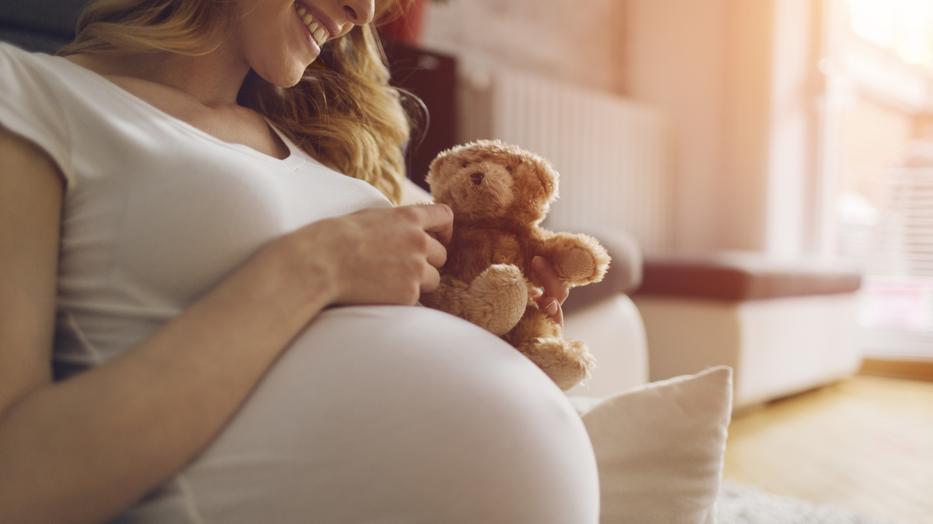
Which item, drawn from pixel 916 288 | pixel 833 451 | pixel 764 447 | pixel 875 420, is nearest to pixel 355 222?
pixel 764 447

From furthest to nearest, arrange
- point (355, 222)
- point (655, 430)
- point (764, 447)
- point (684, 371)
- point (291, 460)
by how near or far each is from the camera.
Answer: point (684, 371)
point (764, 447)
point (655, 430)
point (355, 222)
point (291, 460)

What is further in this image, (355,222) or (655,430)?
(655,430)

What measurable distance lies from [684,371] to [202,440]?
75.6 inches

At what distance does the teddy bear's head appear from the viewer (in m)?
0.64

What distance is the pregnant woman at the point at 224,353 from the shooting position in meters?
0.42

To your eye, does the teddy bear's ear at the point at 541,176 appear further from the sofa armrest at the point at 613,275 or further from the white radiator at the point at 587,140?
the white radiator at the point at 587,140

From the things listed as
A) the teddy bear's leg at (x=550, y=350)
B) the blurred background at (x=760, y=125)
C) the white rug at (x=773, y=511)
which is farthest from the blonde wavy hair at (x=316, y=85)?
the blurred background at (x=760, y=125)

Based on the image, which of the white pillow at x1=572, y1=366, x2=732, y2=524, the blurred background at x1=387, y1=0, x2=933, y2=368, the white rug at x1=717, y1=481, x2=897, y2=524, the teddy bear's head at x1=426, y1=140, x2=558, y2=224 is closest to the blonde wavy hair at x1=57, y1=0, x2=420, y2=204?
the teddy bear's head at x1=426, y1=140, x2=558, y2=224

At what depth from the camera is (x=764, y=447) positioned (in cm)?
184

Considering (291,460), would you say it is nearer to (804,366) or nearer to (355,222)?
(355,222)

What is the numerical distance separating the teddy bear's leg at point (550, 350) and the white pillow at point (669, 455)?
12 cm

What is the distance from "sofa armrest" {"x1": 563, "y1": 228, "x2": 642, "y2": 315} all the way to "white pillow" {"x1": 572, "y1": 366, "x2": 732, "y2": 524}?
0.61 metres

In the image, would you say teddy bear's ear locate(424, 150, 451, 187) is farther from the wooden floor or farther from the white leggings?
the wooden floor

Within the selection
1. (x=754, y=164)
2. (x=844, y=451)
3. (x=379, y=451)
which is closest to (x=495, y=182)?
(x=379, y=451)
